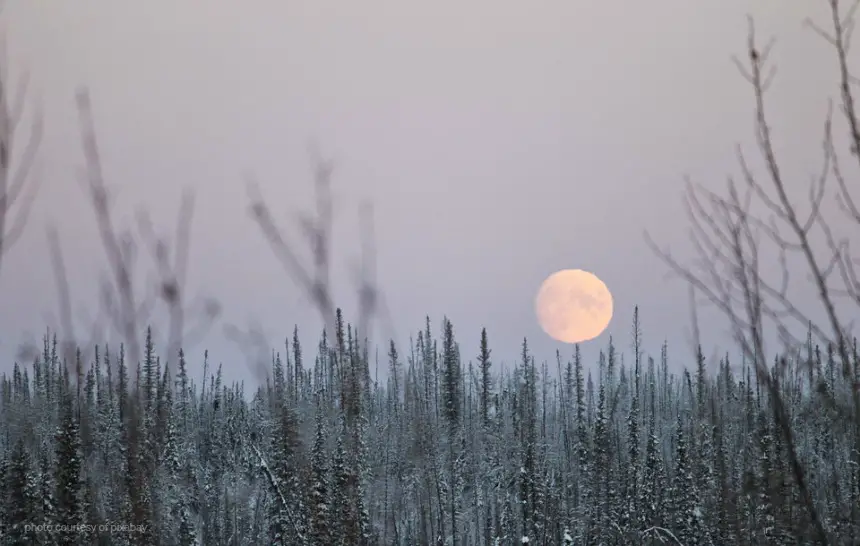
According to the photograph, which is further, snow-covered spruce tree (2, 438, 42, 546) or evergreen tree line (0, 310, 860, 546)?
snow-covered spruce tree (2, 438, 42, 546)

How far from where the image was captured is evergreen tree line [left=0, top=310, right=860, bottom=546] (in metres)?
2.74

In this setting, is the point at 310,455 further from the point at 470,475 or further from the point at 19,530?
the point at 470,475

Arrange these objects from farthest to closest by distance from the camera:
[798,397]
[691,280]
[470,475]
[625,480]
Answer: [470,475], [625,480], [798,397], [691,280]

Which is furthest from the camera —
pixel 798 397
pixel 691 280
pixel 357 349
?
pixel 798 397


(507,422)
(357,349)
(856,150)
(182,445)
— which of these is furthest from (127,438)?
(507,422)

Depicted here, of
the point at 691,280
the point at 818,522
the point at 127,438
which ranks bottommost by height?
the point at 818,522

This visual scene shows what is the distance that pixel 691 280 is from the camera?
8.14ft

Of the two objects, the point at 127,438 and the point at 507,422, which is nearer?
the point at 127,438

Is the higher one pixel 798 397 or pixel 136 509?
pixel 798 397

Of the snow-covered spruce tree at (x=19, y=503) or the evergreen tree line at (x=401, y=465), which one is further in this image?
the snow-covered spruce tree at (x=19, y=503)

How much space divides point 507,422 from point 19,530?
151ft

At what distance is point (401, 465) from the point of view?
2217 inches

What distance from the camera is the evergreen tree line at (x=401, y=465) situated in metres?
2.74

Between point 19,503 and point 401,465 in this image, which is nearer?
point 19,503
